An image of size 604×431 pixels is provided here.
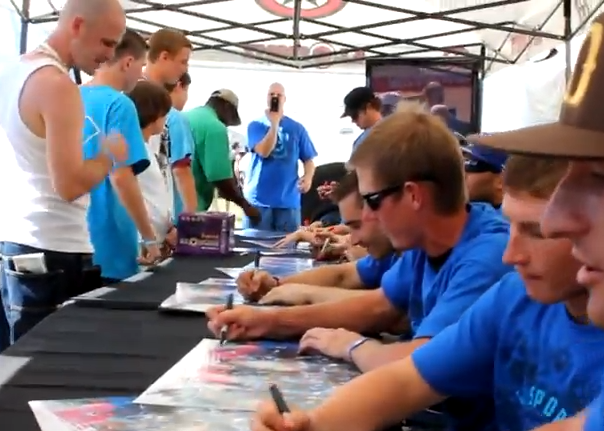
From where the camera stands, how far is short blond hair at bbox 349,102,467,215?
1.44 meters

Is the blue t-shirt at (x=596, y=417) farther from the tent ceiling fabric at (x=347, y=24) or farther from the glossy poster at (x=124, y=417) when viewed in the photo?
the tent ceiling fabric at (x=347, y=24)

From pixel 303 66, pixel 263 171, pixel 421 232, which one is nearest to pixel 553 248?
pixel 421 232

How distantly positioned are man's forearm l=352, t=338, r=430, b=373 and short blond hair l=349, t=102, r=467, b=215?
0.27m

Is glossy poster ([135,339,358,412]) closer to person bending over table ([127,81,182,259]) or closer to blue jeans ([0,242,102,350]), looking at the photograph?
blue jeans ([0,242,102,350])

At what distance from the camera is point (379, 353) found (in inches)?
51.4

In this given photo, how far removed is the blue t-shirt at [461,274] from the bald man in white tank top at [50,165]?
795mm

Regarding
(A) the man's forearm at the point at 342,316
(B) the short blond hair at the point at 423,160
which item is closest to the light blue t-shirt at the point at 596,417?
(B) the short blond hair at the point at 423,160

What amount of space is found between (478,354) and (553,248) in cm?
22

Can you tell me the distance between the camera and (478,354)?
1.08 m

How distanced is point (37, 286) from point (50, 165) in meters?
0.27

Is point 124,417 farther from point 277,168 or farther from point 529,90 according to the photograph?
point 277,168

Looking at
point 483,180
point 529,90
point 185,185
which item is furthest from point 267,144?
point 483,180

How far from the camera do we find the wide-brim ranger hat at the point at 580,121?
1.98ft

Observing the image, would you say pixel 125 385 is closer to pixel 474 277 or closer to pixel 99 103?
pixel 474 277
